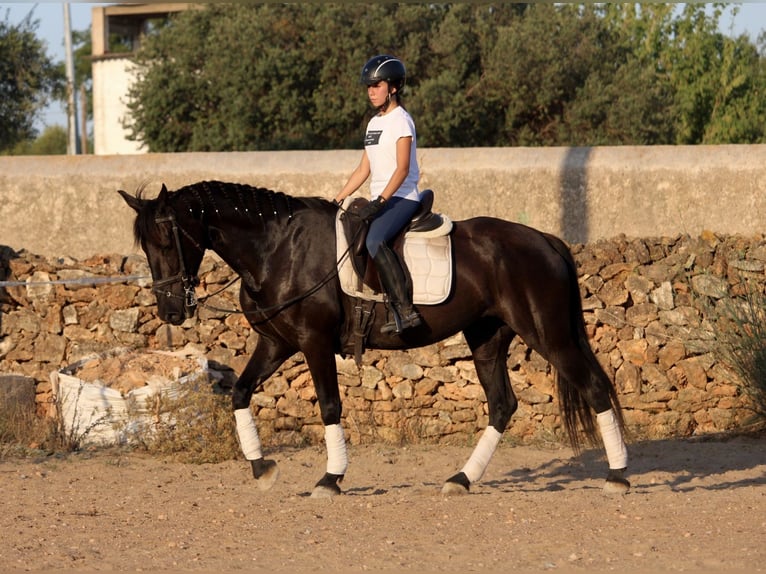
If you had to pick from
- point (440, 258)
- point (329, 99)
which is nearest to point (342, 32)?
point (329, 99)

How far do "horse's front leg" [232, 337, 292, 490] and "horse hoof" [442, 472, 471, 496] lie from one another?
4.03ft

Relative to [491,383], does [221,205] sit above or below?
above

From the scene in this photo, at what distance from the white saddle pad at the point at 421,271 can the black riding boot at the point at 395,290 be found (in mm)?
90

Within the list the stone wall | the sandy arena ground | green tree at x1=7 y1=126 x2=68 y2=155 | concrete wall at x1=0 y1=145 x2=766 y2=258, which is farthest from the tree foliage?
green tree at x1=7 y1=126 x2=68 y2=155

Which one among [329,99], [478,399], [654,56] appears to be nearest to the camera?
[478,399]

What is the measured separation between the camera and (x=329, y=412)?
823 centimetres

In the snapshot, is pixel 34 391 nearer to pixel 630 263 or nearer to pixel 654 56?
pixel 630 263

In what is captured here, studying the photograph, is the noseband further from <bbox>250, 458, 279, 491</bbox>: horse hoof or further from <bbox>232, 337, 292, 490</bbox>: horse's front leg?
<bbox>250, 458, 279, 491</bbox>: horse hoof

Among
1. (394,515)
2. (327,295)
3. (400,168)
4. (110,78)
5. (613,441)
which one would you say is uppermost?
(110,78)

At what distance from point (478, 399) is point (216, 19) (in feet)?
59.8

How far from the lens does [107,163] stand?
12438 millimetres

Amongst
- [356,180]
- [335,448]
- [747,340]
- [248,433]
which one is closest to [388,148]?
[356,180]

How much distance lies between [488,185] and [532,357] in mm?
1888

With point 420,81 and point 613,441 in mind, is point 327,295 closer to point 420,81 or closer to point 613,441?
point 613,441
